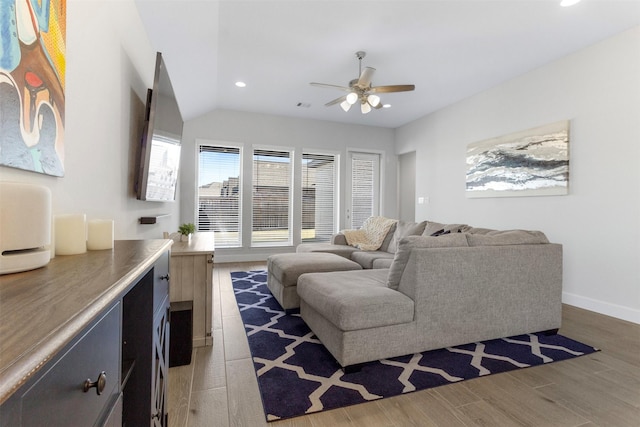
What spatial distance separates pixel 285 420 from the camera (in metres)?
1.45

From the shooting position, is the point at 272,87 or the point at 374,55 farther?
the point at 272,87

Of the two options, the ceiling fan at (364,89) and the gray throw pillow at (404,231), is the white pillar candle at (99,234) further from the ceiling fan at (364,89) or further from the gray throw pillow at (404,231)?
the gray throw pillow at (404,231)

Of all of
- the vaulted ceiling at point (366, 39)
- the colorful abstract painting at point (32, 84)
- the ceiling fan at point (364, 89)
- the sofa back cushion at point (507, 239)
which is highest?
the vaulted ceiling at point (366, 39)

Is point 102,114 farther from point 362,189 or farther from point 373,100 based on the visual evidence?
point 362,189

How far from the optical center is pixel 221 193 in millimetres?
5469

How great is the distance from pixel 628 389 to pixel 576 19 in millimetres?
3043

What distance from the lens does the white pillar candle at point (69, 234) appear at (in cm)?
93

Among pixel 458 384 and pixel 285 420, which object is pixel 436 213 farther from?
pixel 285 420

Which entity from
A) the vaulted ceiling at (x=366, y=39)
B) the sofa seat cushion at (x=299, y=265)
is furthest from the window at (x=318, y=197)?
the sofa seat cushion at (x=299, y=265)

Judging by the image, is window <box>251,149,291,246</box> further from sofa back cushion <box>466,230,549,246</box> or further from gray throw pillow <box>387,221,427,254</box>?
sofa back cushion <box>466,230,549,246</box>

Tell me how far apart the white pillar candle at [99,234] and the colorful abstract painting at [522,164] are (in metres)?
4.20

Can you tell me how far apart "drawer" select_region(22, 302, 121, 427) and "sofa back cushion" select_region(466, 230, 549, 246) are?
88.1 inches

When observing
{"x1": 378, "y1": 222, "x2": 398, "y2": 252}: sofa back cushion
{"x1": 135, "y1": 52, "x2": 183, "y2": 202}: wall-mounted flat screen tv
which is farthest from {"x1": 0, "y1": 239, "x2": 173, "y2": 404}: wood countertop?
{"x1": 378, "y1": 222, "x2": 398, "y2": 252}: sofa back cushion

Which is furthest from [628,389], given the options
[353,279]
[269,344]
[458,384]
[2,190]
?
[2,190]
